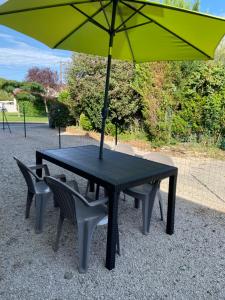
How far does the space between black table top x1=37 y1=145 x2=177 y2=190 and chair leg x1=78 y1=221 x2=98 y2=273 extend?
1.26 feet

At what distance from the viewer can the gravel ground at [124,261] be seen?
1958 millimetres

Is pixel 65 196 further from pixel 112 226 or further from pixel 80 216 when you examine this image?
pixel 112 226

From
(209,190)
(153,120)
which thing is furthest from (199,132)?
(209,190)

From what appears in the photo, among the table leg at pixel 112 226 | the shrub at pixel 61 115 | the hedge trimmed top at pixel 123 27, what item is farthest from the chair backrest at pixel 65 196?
the shrub at pixel 61 115

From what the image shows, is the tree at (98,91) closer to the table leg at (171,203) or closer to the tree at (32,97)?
the table leg at (171,203)

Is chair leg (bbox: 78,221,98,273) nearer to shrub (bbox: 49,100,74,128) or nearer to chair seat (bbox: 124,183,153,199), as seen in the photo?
chair seat (bbox: 124,183,153,199)

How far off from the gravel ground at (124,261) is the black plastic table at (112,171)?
0.21m

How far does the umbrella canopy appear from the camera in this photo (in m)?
2.42

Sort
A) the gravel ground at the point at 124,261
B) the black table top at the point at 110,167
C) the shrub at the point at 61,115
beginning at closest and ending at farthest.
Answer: the gravel ground at the point at 124,261, the black table top at the point at 110,167, the shrub at the point at 61,115

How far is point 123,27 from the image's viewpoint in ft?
9.86

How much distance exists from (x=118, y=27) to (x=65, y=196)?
6.11 ft

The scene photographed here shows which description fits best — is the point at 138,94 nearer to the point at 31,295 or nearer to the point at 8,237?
the point at 8,237

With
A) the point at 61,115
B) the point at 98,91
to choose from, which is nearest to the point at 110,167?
the point at 98,91

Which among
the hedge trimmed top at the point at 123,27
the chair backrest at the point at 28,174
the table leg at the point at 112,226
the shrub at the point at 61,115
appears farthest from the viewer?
the shrub at the point at 61,115
